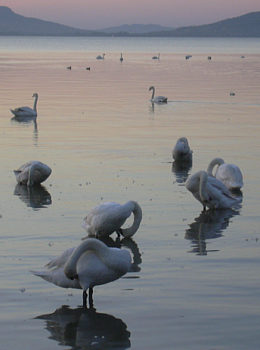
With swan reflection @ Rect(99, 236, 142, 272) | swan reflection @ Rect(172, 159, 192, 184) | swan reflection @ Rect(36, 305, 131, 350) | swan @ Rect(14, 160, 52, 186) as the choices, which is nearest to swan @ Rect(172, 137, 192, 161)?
swan reflection @ Rect(172, 159, 192, 184)

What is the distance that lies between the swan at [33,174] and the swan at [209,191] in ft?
12.5

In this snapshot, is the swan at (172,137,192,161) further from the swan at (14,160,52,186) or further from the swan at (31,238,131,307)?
the swan at (31,238,131,307)

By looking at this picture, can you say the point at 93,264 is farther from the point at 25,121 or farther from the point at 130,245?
the point at 25,121

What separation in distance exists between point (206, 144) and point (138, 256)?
13.4m

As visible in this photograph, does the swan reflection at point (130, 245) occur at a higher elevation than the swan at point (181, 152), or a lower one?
lower

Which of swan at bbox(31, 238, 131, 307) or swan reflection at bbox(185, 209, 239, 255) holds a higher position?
swan at bbox(31, 238, 131, 307)

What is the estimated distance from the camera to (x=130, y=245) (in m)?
13.9

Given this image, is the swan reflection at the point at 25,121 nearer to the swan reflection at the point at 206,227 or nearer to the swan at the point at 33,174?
the swan at the point at 33,174

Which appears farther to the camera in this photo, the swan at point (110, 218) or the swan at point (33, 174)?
the swan at point (33, 174)

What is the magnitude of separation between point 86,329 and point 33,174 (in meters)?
8.99

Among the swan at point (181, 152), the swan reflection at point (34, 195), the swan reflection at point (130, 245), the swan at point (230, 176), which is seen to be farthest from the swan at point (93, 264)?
the swan at point (181, 152)

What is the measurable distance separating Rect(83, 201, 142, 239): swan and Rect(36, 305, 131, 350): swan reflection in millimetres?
3265

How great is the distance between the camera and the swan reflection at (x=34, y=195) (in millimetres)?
17156

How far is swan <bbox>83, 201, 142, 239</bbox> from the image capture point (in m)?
13.8
